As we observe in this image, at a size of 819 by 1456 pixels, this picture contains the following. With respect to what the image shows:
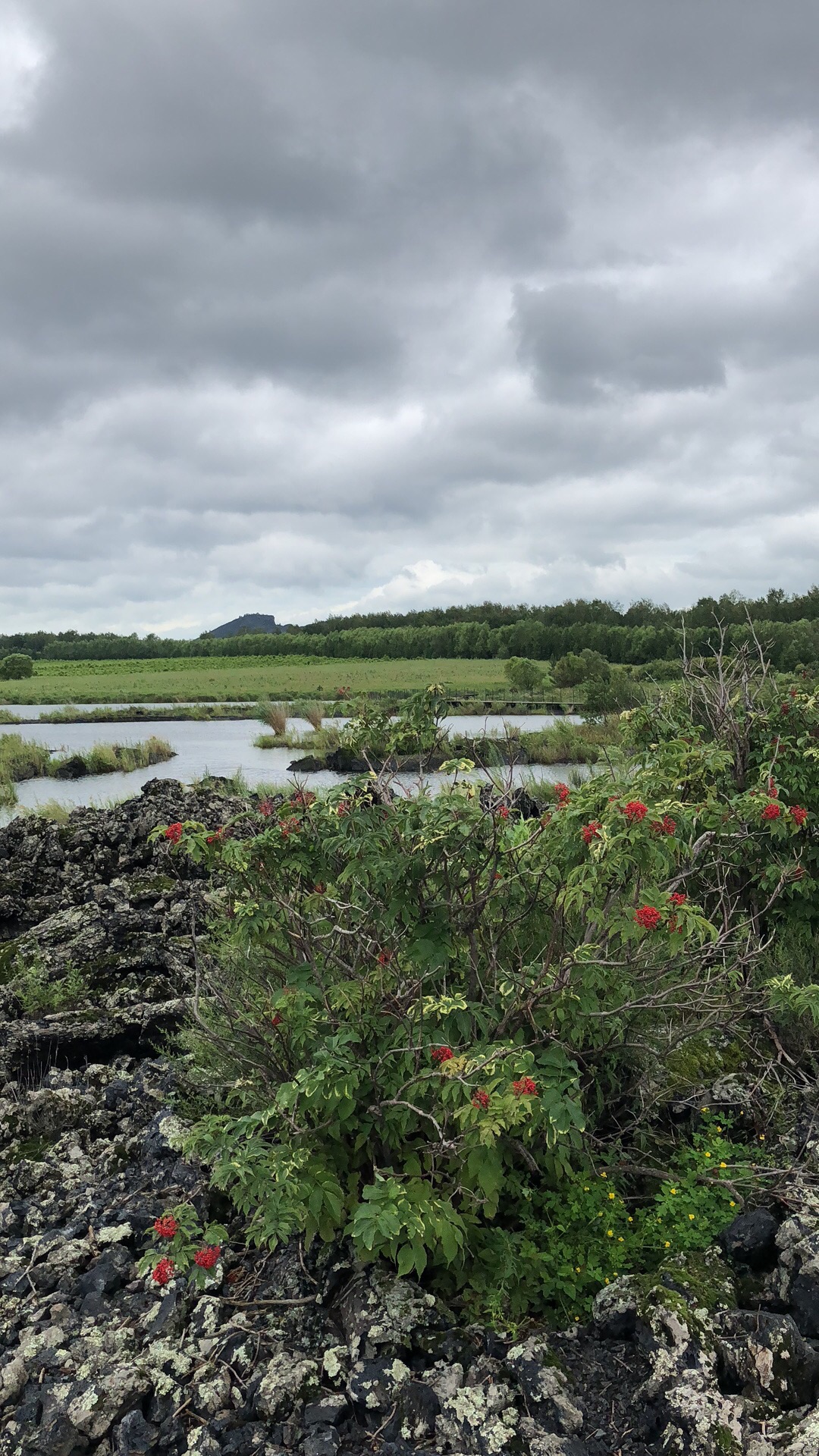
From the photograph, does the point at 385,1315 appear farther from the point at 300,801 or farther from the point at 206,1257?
the point at 300,801

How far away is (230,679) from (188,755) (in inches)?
1137

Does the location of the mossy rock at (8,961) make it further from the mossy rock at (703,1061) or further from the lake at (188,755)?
the lake at (188,755)

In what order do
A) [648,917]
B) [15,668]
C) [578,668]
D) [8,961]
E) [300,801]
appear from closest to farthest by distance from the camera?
1. [648,917]
2. [300,801]
3. [8,961]
4. [578,668]
5. [15,668]

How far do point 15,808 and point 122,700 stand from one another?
1049 inches

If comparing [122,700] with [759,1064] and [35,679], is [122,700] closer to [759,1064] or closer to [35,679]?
[35,679]

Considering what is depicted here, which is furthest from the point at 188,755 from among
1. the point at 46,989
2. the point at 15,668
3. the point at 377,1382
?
the point at 15,668

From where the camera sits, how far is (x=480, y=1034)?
145 inches

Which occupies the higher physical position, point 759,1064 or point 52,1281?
point 759,1064

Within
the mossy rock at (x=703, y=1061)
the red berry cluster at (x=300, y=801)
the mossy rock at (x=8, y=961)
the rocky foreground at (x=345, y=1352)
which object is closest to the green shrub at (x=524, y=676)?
the mossy rock at (x=8, y=961)

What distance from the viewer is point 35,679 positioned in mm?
57562

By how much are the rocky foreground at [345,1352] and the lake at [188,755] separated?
8180mm

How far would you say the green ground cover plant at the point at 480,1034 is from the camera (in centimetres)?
299

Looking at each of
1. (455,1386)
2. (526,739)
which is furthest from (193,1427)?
(526,739)

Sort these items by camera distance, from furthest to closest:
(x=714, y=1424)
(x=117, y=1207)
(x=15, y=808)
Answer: (x=15, y=808), (x=117, y=1207), (x=714, y=1424)
